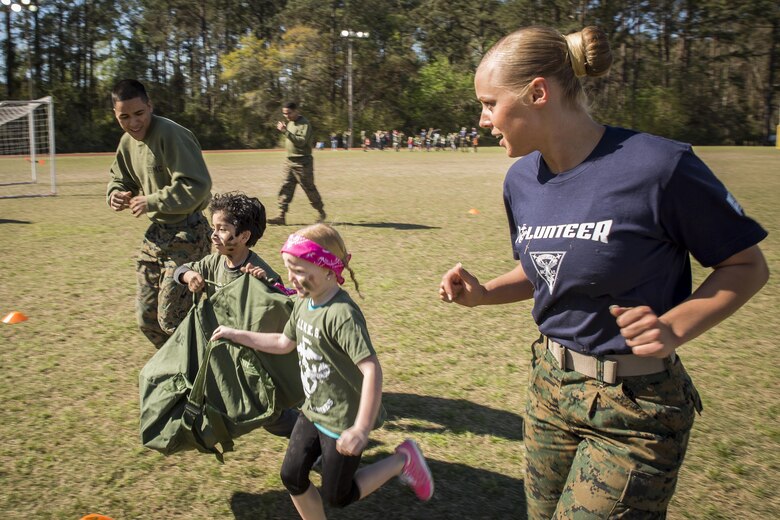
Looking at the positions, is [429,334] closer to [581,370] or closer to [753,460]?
[753,460]

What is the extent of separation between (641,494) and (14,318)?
Answer: 6700 mm

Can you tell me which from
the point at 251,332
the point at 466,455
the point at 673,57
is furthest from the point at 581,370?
the point at 673,57

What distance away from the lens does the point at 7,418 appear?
4.81 meters

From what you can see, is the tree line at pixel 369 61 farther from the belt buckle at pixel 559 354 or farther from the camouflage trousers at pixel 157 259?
the belt buckle at pixel 559 354

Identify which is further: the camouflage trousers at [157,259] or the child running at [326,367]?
the camouflage trousers at [157,259]

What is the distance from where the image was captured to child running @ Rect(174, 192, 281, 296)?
12.6 ft

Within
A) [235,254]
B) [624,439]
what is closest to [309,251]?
[235,254]

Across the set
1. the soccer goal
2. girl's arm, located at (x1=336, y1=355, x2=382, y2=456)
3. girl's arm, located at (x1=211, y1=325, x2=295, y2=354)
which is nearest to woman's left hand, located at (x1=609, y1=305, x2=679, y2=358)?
girl's arm, located at (x1=336, y1=355, x2=382, y2=456)

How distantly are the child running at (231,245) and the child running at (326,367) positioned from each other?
0.75 m

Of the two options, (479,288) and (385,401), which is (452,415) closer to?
(385,401)

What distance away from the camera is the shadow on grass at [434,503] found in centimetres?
370

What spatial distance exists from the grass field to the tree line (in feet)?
162

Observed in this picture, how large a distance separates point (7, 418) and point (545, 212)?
421cm

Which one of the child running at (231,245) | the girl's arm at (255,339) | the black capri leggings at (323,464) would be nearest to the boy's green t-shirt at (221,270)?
the child running at (231,245)
